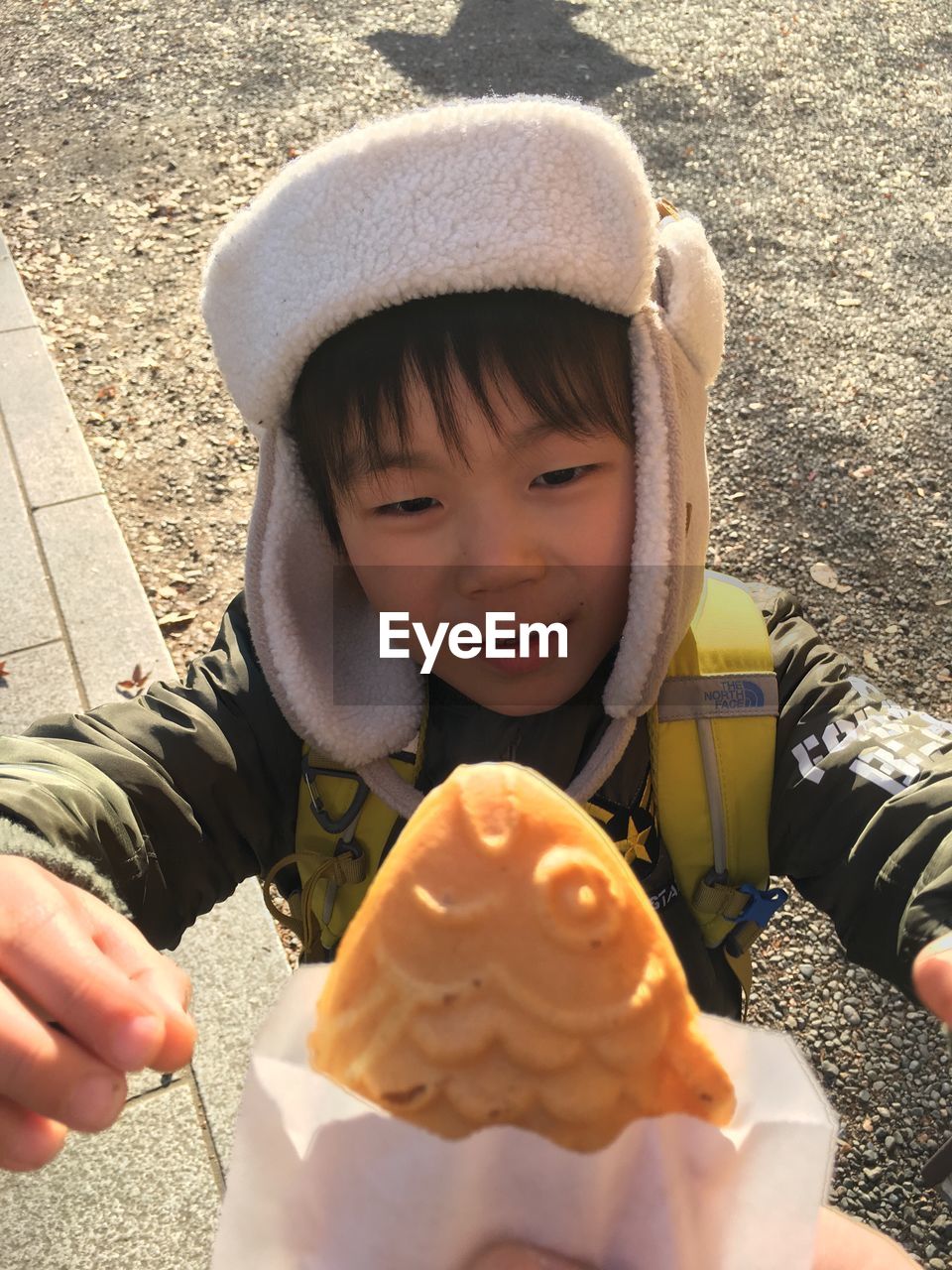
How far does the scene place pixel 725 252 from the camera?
17.6 ft

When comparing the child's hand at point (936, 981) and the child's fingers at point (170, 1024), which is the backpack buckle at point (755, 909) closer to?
the child's hand at point (936, 981)

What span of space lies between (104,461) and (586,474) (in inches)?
134

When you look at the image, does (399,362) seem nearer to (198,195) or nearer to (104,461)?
(104,461)

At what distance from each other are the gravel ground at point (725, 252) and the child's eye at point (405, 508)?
187 cm

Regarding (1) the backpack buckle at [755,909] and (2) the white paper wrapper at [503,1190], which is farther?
(1) the backpack buckle at [755,909]

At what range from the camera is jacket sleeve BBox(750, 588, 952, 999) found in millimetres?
1372

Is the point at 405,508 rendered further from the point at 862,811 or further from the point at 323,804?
the point at 862,811

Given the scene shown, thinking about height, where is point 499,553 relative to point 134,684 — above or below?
above

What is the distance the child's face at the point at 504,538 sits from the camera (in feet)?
4.90

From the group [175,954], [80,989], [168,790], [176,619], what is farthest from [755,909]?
[176,619]

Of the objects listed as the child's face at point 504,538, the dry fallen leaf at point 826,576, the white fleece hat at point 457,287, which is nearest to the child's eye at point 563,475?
the child's face at point 504,538

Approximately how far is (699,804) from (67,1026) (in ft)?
3.27

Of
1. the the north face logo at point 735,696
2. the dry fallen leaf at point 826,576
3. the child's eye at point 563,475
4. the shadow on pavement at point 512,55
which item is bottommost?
the dry fallen leaf at point 826,576

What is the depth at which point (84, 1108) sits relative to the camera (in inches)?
35.1
